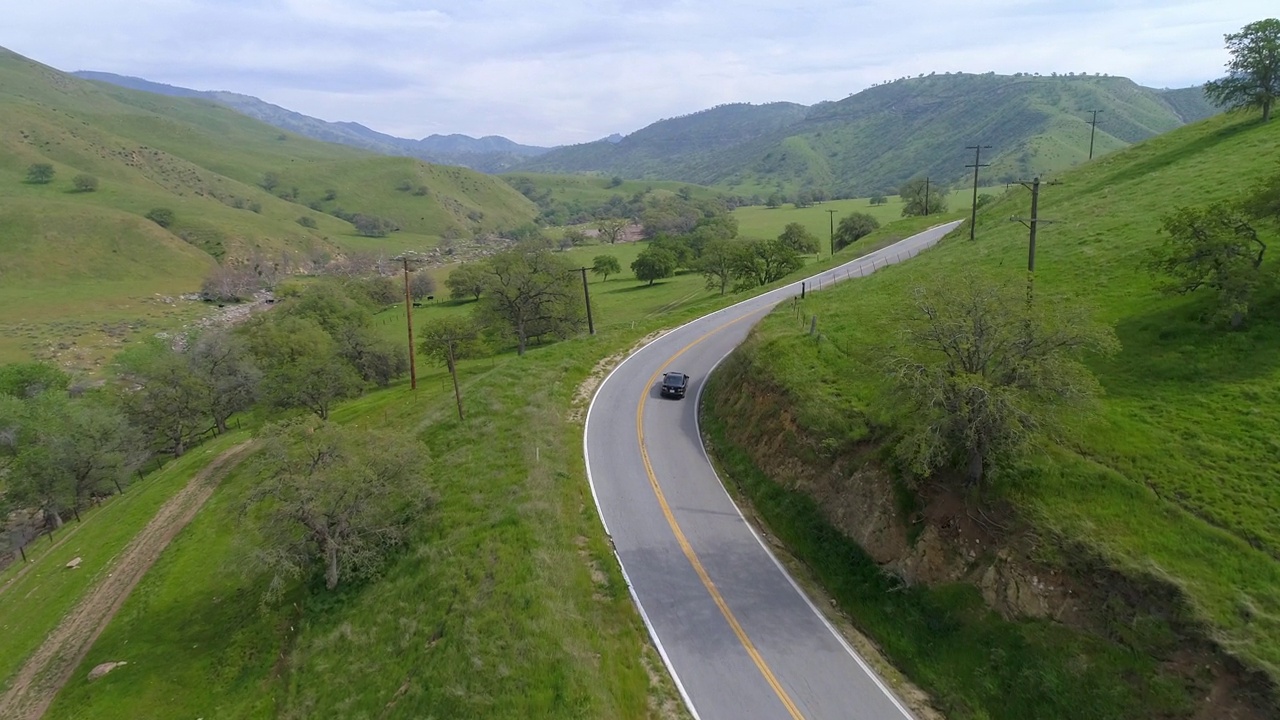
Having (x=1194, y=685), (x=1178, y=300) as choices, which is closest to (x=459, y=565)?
(x=1194, y=685)

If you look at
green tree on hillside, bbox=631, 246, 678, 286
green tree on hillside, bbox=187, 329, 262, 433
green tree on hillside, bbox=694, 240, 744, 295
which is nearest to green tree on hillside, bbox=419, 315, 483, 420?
green tree on hillside, bbox=187, 329, 262, 433

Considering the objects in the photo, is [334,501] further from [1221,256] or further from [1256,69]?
[1256,69]

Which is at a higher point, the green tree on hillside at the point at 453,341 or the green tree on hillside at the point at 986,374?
the green tree on hillside at the point at 986,374

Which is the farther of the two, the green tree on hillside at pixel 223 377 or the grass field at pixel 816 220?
the grass field at pixel 816 220

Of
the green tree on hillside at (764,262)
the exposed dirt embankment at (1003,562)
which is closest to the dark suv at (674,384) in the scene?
the exposed dirt embankment at (1003,562)

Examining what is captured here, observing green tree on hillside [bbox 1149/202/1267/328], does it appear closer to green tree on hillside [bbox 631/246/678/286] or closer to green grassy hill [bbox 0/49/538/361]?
green tree on hillside [bbox 631/246/678/286]

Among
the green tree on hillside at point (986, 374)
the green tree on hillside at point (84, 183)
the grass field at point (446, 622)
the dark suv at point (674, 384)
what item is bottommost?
the grass field at point (446, 622)

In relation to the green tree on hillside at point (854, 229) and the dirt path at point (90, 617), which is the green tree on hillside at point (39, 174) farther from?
the green tree on hillside at point (854, 229)
